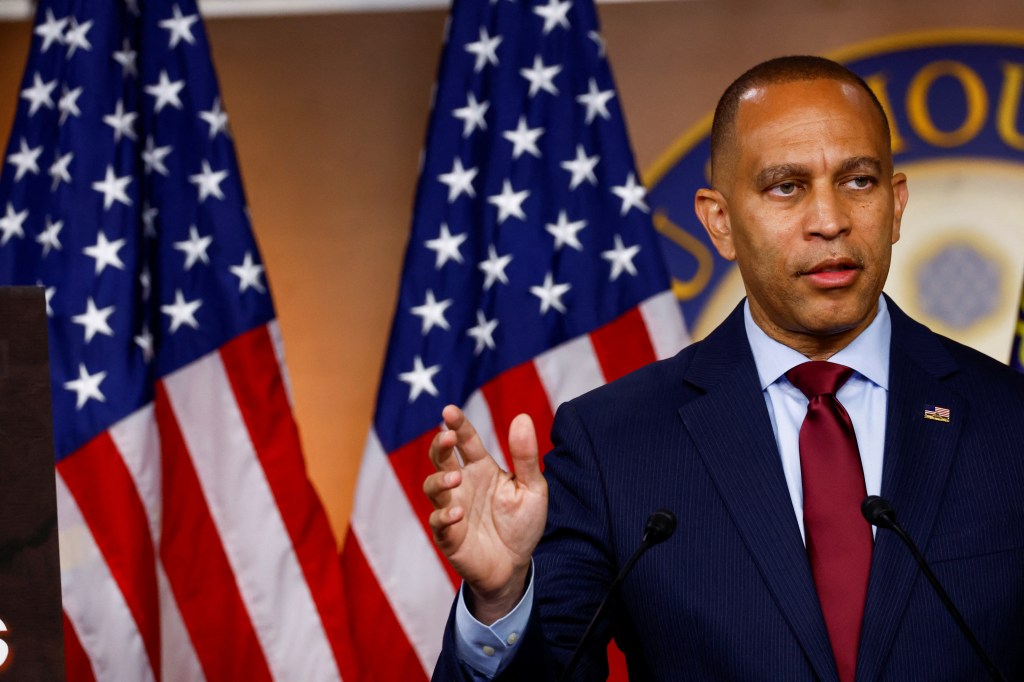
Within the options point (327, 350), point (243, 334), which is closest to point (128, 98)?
point (243, 334)

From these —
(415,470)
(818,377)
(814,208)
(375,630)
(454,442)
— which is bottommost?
(375,630)

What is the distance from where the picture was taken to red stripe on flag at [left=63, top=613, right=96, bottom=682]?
114 inches

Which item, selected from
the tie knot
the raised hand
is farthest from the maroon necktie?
the raised hand

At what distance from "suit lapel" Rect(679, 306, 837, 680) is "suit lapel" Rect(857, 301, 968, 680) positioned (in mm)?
79

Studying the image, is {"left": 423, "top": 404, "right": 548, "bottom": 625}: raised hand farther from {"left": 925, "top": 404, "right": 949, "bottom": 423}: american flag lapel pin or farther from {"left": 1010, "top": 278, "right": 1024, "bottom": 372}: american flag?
{"left": 1010, "top": 278, "right": 1024, "bottom": 372}: american flag

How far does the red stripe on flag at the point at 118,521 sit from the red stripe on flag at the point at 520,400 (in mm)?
960

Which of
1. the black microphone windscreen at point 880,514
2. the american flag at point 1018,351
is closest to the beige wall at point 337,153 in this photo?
the american flag at point 1018,351

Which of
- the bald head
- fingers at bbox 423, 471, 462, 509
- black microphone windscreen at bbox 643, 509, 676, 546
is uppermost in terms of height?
the bald head

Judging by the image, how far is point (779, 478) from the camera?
1.70 m

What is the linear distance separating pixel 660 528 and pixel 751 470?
13.8 inches

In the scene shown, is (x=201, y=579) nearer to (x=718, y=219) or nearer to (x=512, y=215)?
(x=512, y=215)

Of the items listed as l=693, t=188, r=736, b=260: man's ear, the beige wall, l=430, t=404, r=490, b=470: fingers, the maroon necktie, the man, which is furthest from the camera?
the beige wall

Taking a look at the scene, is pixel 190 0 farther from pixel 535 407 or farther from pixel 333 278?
pixel 535 407

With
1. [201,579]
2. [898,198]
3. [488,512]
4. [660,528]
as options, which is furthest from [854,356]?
[201,579]
